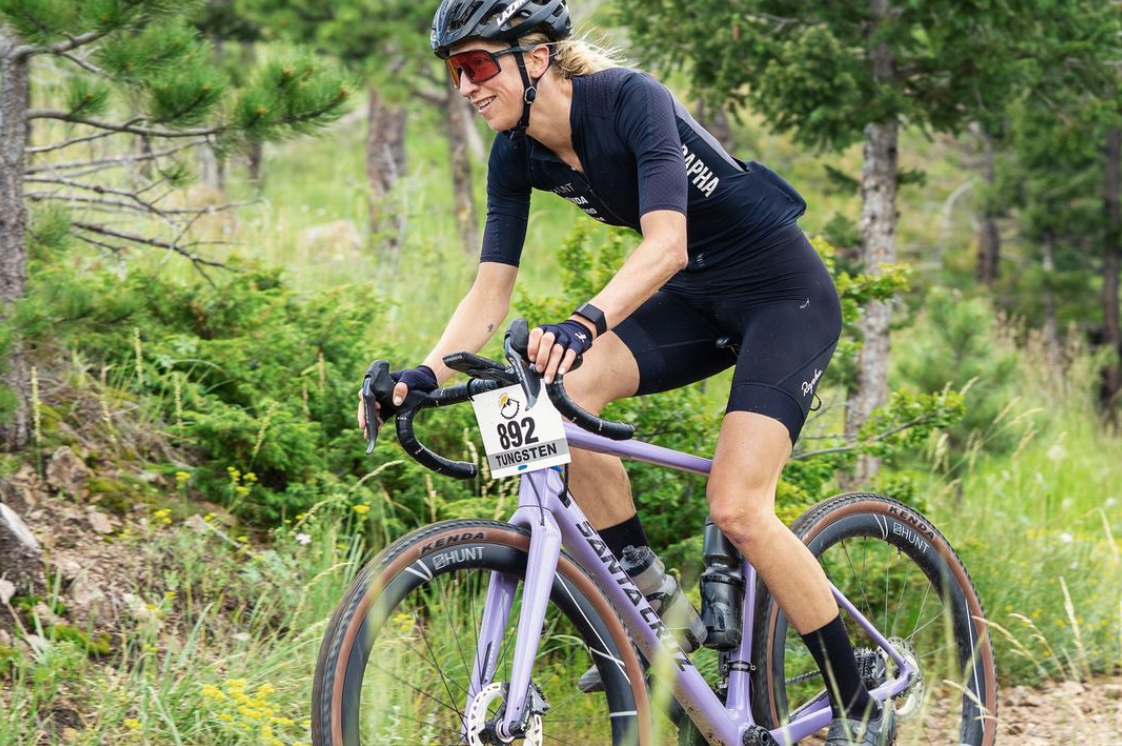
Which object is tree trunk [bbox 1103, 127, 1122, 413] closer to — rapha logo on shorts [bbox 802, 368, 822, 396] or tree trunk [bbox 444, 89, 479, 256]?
tree trunk [bbox 444, 89, 479, 256]

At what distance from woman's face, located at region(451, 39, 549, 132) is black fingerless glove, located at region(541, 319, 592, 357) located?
72 centimetres

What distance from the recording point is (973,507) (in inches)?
262

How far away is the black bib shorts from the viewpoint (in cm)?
329

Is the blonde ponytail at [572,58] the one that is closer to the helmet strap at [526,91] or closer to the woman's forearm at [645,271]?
the helmet strap at [526,91]

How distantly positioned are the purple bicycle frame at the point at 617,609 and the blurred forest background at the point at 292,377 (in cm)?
77

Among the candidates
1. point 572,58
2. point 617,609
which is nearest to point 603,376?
point 617,609

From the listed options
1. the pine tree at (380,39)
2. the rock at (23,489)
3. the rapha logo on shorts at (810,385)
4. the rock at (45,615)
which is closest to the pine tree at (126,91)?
the rock at (23,489)

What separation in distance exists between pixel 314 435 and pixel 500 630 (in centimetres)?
213

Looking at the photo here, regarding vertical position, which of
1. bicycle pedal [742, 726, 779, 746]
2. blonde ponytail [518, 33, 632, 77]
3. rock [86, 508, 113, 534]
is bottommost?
bicycle pedal [742, 726, 779, 746]

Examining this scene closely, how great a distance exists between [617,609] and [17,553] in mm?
1928

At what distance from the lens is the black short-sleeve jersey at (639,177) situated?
3.02 m

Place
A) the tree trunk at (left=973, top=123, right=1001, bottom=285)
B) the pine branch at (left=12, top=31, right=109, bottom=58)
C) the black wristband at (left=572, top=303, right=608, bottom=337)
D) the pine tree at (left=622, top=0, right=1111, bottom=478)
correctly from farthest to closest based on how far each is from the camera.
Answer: the tree trunk at (left=973, top=123, right=1001, bottom=285) → the pine tree at (left=622, top=0, right=1111, bottom=478) → the pine branch at (left=12, top=31, right=109, bottom=58) → the black wristband at (left=572, top=303, right=608, bottom=337)

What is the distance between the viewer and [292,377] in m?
5.21

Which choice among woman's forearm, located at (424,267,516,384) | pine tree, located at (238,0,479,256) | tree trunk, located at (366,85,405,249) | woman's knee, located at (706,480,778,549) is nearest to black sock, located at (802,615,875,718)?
woman's knee, located at (706,480,778,549)
